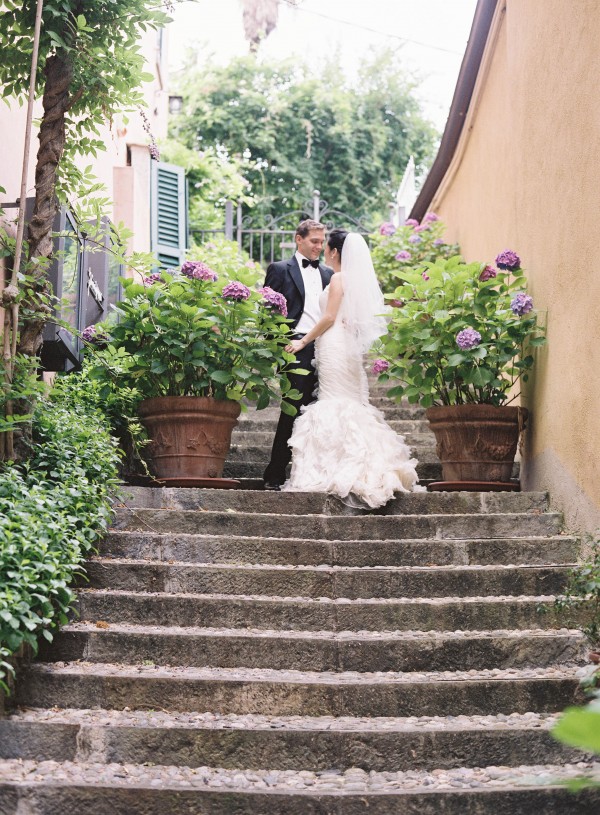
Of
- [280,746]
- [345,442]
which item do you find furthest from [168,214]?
[280,746]

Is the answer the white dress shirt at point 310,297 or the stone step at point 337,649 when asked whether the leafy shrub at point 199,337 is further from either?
the stone step at point 337,649

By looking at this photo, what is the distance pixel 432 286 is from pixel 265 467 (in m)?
1.50

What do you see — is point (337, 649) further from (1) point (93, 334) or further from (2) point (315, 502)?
(1) point (93, 334)

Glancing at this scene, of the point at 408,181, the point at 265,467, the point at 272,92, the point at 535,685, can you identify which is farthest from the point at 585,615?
the point at 272,92

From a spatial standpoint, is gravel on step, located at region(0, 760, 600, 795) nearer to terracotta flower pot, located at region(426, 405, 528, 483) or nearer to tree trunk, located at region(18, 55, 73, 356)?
tree trunk, located at region(18, 55, 73, 356)

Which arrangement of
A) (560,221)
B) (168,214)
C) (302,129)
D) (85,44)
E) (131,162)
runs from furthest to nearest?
(302,129) < (168,214) < (131,162) < (560,221) < (85,44)

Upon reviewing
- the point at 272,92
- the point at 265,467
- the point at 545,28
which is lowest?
the point at 265,467

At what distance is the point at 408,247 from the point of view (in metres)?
10.2

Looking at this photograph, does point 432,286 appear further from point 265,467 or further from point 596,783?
point 596,783

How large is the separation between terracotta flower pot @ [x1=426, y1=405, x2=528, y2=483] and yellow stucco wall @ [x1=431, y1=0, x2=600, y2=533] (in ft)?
0.46

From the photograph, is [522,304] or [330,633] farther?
[522,304]

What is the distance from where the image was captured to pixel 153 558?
4.31 metres

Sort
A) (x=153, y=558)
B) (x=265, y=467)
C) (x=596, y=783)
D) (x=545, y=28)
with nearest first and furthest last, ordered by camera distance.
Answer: (x=596, y=783) < (x=153, y=558) < (x=545, y=28) < (x=265, y=467)

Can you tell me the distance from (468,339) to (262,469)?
5.16 ft
